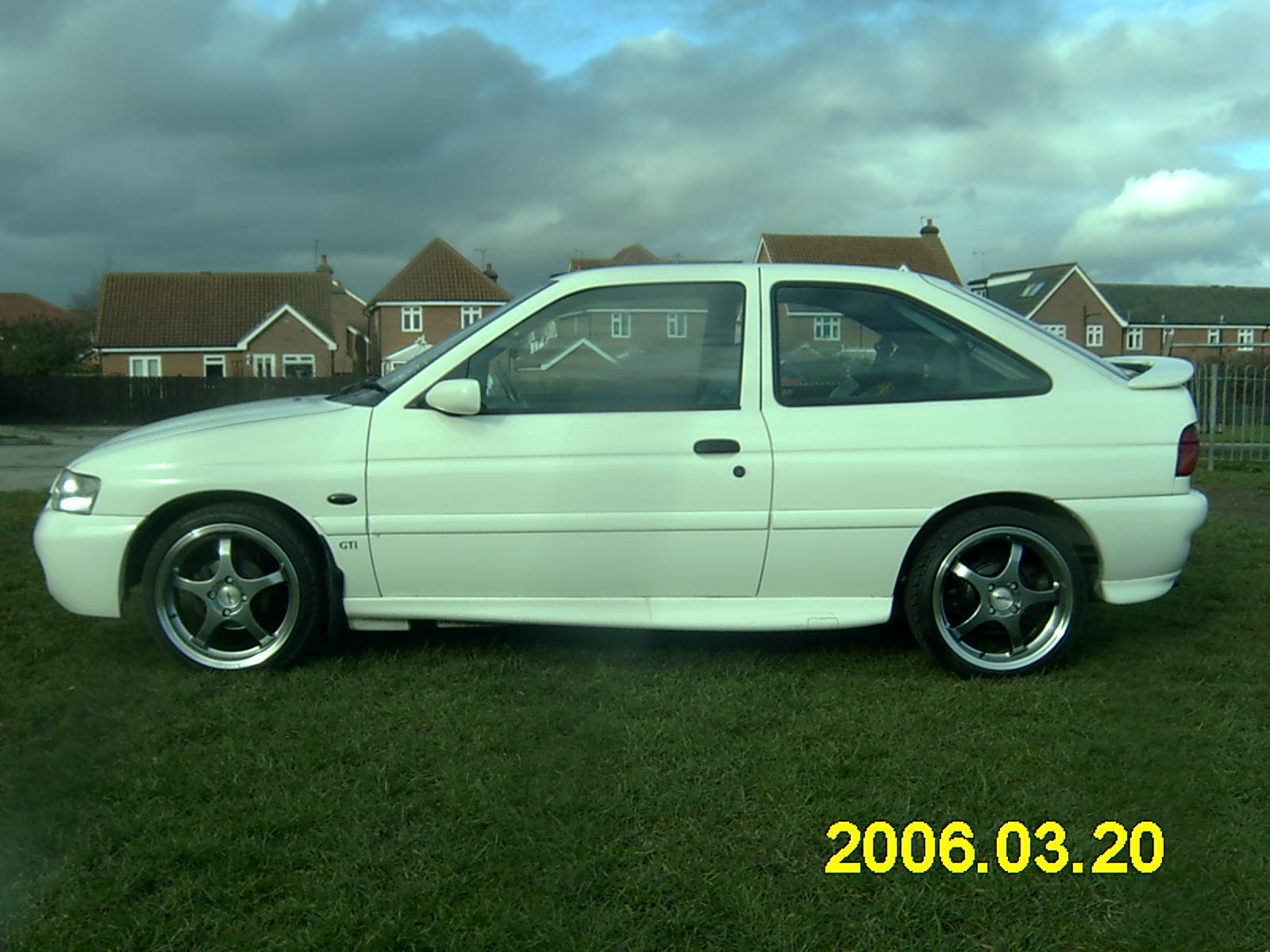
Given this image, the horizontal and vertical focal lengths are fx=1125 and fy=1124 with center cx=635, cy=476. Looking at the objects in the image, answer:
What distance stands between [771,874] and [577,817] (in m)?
0.61

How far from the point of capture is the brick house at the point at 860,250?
5815 cm

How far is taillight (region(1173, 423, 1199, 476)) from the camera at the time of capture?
450 cm

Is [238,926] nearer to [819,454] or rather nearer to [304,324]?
[819,454]

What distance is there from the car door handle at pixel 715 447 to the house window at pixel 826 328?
63 cm

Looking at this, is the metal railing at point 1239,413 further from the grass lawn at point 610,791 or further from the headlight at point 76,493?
the headlight at point 76,493

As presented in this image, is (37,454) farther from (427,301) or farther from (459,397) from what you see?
(427,301)

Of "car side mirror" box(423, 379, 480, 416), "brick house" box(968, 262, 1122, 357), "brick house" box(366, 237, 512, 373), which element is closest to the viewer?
"car side mirror" box(423, 379, 480, 416)

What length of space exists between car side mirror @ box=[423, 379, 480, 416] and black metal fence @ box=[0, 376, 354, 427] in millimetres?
34564

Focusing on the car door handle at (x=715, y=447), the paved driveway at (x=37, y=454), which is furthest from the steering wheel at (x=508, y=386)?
the paved driveway at (x=37, y=454)

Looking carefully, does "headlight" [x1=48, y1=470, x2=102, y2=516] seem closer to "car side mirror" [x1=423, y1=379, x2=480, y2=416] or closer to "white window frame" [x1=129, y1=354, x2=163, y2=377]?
"car side mirror" [x1=423, y1=379, x2=480, y2=416]

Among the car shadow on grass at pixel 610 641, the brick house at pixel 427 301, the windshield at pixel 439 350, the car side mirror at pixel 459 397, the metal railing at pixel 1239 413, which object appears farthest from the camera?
the brick house at pixel 427 301

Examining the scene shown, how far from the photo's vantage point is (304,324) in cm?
5616

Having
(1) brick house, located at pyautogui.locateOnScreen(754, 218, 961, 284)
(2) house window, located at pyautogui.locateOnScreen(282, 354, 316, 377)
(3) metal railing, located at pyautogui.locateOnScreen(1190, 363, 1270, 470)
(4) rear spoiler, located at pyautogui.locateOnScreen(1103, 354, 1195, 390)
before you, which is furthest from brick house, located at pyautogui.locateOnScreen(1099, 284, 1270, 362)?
(4) rear spoiler, located at pyautogui.locateOnScreen(1103, 354, 1195, 390)

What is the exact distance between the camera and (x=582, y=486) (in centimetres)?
440
